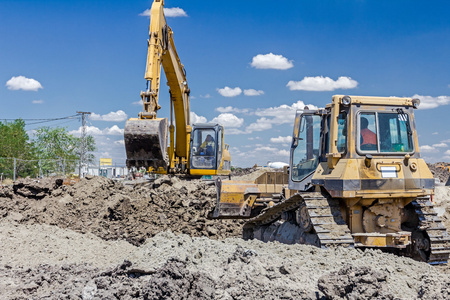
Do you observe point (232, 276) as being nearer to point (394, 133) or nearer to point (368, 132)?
point (368, 132)

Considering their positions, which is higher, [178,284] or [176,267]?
[176,267]

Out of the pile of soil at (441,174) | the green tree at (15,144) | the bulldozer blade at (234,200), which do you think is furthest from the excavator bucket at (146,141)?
the green tree at (15,144)

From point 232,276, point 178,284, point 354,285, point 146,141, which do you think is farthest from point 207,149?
point 354,285

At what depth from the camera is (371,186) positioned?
7148mm

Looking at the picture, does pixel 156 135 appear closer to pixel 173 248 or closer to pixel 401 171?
pixel 173 248

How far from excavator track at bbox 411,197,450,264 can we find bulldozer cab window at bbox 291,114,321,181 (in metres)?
1.81

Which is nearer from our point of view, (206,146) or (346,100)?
(346,100)

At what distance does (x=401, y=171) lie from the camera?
24.2ft

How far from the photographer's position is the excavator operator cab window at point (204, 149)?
1617 cm

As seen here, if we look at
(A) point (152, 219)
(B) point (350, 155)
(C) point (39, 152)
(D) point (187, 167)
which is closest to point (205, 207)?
(A) point (152, 219)

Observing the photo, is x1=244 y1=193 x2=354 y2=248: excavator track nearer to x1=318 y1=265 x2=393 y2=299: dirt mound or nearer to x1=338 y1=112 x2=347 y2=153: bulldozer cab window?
x1=338 y1=112 x2=347 y2=153: bulldozer cab window

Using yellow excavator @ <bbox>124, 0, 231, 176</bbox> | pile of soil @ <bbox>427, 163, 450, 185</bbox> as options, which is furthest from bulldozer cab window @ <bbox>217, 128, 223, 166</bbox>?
pile of soil @ <bbox>427, 163, 450, 185</bbox>

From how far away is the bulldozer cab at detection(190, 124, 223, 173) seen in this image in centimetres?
1612

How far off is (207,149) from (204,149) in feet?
0.35
